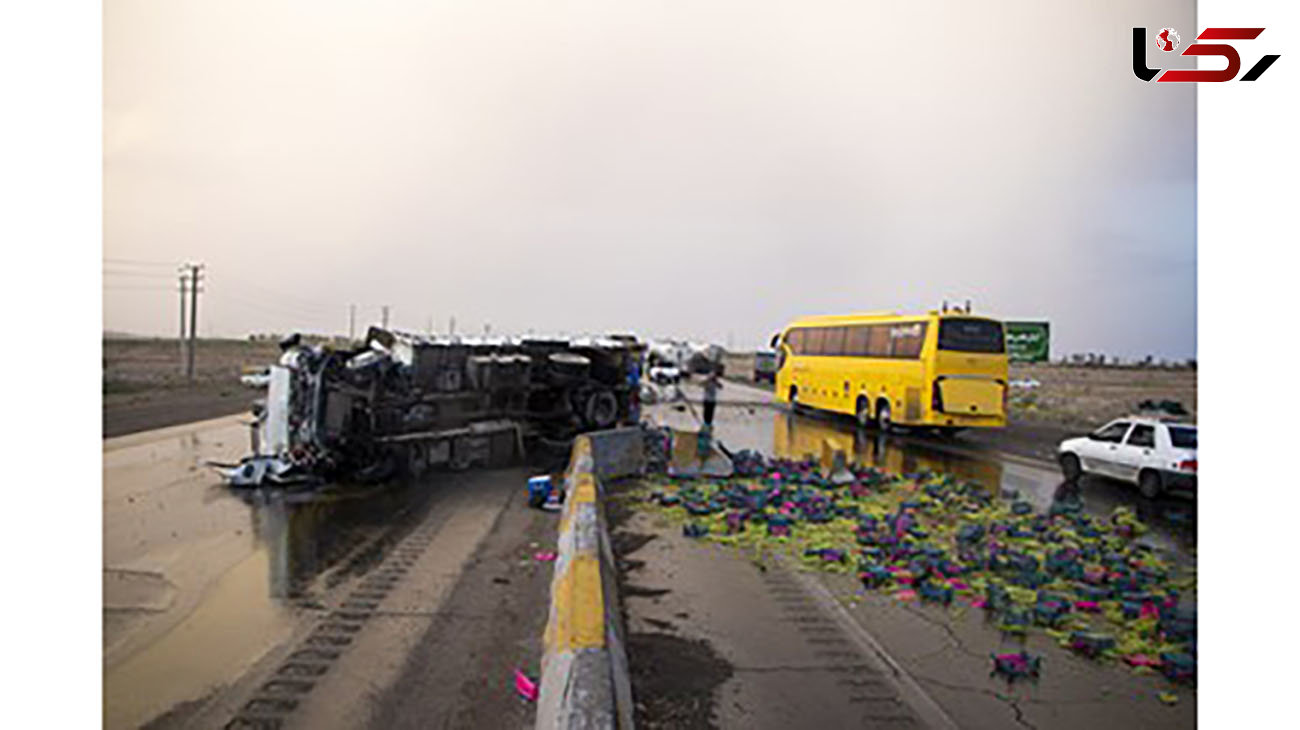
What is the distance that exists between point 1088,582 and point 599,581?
15.3 feet

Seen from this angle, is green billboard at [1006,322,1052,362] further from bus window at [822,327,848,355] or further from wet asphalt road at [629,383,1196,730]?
wet asphalt road at [629,383,1196,730]

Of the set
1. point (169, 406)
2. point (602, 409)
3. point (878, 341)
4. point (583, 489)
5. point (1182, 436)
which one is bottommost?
point (169, 406)

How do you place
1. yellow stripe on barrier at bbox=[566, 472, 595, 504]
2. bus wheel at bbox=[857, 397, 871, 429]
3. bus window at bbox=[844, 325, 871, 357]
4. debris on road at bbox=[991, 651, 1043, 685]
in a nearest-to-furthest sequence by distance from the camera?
debris on road at bbox=[991, 651, 1043, 685], yellow stripe on barrier at bbox=[566, 472, 595, 504], bus wheel at bbox=[857, 397, 871, 429], bus window at bbox=[844, 325, 871, 357]

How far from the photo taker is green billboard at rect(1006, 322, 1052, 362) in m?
28.4

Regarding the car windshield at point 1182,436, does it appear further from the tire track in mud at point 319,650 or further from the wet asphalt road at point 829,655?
the tire track in mud at point 319,650

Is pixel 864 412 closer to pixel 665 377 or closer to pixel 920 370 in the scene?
pixel 920 370

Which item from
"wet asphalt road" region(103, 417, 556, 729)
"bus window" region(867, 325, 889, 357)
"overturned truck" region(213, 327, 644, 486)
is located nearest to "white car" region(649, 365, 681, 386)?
"bus window" region(867, 325, 889, 357)

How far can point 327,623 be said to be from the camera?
546cm

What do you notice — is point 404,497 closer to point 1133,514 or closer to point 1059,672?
point 1059,672

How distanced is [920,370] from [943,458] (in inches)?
112

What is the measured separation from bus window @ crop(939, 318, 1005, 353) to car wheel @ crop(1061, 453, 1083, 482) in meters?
4.72

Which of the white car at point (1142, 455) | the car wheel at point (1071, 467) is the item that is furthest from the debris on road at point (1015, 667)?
the car wheel at point (1071, 467)

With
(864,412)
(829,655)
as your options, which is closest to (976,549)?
(829,655)

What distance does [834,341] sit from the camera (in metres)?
23.0
